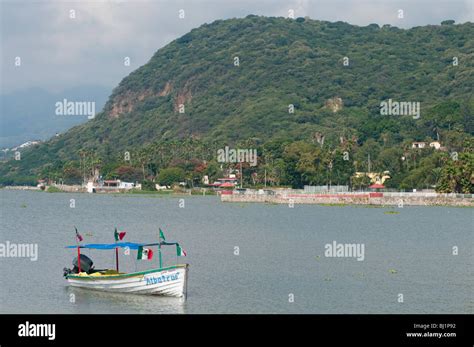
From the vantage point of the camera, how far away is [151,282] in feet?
139

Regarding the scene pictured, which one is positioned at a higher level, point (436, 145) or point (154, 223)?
point (436, 145)

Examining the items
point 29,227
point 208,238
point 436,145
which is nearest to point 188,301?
point 208,238

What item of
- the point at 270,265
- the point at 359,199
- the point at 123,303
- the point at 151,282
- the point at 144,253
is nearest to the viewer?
the point at 123,303

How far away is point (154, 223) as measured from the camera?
89.8m

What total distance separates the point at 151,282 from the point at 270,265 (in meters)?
14.6

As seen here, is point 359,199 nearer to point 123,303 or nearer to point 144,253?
point 144,253

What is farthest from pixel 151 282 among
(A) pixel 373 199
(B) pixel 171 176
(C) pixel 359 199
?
(B) pixel 171 176

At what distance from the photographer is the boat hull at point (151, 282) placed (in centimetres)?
4188

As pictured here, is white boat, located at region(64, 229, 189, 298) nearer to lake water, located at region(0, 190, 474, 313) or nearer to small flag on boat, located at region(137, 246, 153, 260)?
small flag on boat, located at region(137, 246, 153, 260)

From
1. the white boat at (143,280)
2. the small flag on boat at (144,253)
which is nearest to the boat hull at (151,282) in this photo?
the white boat at (143,280)

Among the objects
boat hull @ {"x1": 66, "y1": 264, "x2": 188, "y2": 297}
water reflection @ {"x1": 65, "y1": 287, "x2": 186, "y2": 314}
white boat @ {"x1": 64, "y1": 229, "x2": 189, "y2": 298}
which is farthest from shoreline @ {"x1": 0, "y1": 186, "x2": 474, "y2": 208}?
water reflection @ {"x1": 65, "y1": 287, "x2": 186, "y2": 314}
